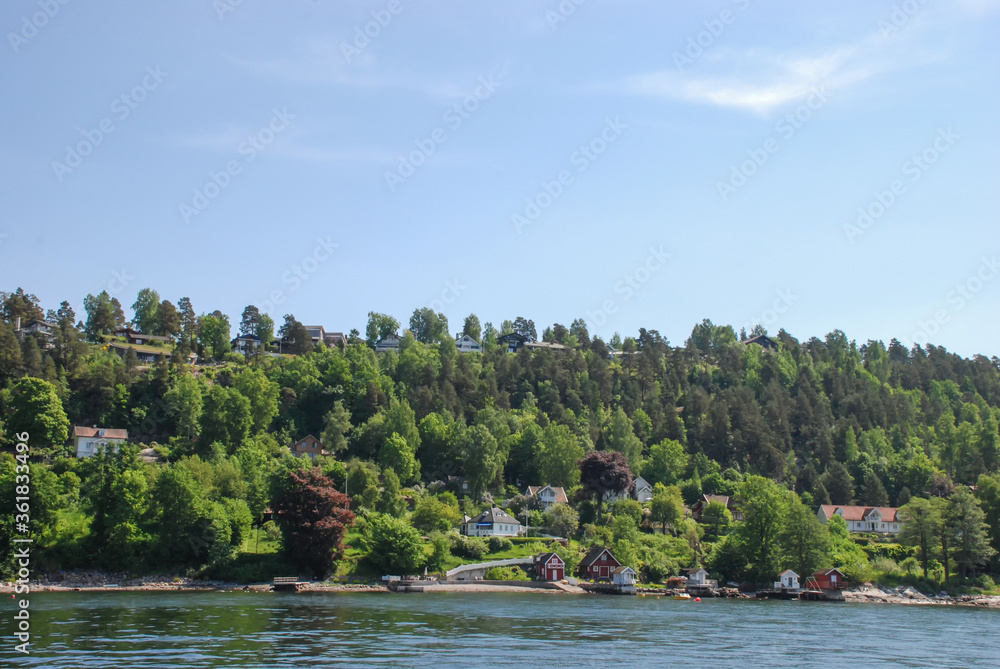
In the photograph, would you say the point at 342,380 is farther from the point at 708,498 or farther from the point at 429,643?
the point at 429,643

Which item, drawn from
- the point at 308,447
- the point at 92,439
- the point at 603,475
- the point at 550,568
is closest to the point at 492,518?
the point at 550,568

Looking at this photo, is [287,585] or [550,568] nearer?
[287,585]

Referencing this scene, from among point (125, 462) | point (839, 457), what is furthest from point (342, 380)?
point (839, 457)

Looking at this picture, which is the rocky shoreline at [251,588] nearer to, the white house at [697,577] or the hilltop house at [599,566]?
the white house at [697,577]

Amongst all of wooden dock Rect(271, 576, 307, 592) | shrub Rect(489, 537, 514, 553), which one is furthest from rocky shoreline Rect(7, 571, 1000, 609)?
shrub Rect(489, 537, 514, 553)

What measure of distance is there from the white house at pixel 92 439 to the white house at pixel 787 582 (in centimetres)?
6858

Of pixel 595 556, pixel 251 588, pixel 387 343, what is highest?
pixel 387 343

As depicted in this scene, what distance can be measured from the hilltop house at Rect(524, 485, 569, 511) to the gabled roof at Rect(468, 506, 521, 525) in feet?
29.4

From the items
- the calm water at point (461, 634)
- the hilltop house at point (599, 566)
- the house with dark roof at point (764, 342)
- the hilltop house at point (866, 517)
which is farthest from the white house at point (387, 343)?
the calm water at point (461, 634)

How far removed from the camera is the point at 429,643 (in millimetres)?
41094

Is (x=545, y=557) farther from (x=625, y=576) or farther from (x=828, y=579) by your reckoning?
(x=828, y=579)

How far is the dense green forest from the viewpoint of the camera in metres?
75.2

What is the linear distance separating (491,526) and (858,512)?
48.2 m

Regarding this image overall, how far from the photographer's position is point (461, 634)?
146 feet
